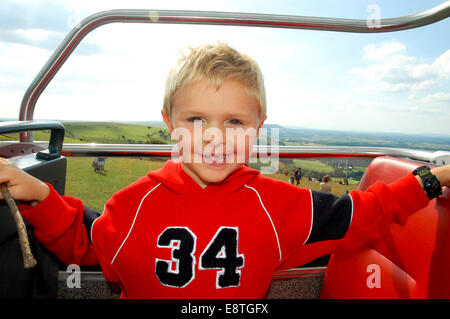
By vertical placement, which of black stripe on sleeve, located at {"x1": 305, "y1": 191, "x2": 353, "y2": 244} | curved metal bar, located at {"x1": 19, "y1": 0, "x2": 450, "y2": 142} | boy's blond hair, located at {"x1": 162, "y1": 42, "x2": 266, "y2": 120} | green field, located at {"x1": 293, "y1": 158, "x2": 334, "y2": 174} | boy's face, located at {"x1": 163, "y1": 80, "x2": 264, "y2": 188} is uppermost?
curved metal bar, located at {"x1": 19, "y1": 0, "x2": 450, "y2": 142}

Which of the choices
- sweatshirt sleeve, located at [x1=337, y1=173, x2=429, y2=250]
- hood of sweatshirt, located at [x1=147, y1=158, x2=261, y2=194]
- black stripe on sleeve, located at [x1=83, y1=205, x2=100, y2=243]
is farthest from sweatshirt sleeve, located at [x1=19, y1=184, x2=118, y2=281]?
sweatshirt sleeve, located at [x1=337, y1=173, x2=429, y2=250]

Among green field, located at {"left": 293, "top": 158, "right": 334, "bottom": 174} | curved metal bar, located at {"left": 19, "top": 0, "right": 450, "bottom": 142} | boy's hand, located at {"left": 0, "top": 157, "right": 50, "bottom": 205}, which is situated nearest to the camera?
boy's hand, located at {"left": 0, "top": 157, "right": 50, "bottom": 205}

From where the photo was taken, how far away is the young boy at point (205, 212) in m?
0.62

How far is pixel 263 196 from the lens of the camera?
2.35 ft

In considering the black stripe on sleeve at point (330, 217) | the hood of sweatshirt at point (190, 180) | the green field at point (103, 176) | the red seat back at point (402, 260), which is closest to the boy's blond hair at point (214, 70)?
the hood of sweatshirt at point (190, 180)

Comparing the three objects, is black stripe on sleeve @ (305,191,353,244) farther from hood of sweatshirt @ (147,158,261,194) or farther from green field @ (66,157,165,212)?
green field @ (66,157,165,212)

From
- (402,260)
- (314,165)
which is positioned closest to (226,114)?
(402,260)

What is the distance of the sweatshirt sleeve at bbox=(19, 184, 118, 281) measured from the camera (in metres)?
0.58

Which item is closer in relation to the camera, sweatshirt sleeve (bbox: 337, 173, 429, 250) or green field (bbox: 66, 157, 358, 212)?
sweatshirt sleeve (bbox: 337, 173, 429, 250)

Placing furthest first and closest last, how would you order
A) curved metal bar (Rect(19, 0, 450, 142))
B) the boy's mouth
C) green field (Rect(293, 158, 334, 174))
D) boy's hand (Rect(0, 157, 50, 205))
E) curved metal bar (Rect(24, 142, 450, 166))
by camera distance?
1. green field (Rect(293, 158, 334, 174))
2. curved metal bar (Rect(24, 142, 450, 166))
3. curved metal bar (Rect(19, 0, 450, 142))
4. the boy's mouth
5. boy's hand (Rect(0, 157, 50, 205))

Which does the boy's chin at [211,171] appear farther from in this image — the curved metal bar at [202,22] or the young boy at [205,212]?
the curved metal bar at [202,22]

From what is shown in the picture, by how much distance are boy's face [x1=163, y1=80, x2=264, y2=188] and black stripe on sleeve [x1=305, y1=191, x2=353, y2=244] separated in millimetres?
225

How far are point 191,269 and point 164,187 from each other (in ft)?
0.61
